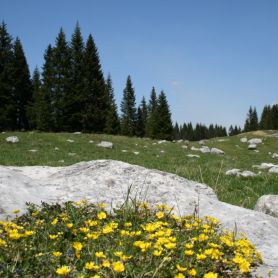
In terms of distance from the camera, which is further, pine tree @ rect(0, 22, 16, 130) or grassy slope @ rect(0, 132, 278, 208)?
pine tree @ rect(0, 22, 16, 130)

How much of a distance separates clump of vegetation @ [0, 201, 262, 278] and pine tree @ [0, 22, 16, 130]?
53.1 m

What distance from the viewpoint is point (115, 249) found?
3545mm

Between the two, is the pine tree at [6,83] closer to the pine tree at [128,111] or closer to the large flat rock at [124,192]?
the pine tree at [128,111]

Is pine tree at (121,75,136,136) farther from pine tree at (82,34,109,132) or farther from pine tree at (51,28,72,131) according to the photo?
pine tree at (51,28,72,131)

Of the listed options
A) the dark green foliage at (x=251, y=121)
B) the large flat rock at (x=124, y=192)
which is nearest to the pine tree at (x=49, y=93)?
the large flat rock at (x=124, y=192)

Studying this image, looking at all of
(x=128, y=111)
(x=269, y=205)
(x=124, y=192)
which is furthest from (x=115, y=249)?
(x=128, y=111)

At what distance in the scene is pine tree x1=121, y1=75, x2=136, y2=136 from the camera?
285ft

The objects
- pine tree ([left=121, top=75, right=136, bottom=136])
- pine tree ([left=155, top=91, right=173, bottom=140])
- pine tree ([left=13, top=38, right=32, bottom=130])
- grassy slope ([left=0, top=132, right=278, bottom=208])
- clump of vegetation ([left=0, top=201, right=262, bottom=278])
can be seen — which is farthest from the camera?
pine tree ([left=121, top=75, right=136, bottom=136])

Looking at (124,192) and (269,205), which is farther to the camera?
(269,205)

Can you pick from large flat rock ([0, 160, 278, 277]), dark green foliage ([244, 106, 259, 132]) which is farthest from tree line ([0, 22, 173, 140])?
dark green foliage ([244, 106, 259, 132])

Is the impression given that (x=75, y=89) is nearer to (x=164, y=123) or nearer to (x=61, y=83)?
(x=61, y=83)

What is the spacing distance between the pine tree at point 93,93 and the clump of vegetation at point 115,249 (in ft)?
178

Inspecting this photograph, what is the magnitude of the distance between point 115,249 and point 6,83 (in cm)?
5624

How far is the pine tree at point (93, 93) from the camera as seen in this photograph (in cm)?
5869
